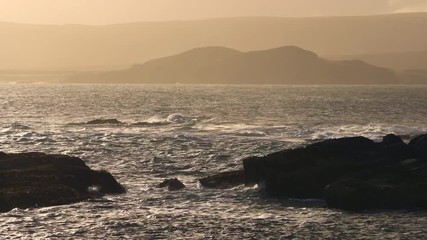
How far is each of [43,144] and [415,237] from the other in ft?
138

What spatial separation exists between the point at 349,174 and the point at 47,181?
1659 cm

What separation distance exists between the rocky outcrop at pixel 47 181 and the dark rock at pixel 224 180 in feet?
16.8

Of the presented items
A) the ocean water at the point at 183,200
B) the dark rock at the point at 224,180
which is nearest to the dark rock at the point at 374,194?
the ocean water at the point at 183,200

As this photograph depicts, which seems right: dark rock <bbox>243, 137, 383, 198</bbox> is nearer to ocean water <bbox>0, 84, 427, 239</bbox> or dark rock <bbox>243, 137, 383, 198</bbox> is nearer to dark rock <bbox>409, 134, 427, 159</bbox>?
ocean water <bbox>0, 84, 427, 239</bbox>

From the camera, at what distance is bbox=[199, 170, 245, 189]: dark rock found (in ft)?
140

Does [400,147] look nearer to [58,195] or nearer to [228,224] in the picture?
[228,224]

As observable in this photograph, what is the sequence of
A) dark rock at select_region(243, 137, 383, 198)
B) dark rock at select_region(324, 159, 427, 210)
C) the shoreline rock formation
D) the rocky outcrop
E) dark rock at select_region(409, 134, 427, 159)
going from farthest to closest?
dark rock at select_region(409, 134, 427, 159) < dark rock at select_region(243, 137, 383, 198) < the rocky outcrop < the shoreline rock formation < dark rock at select_region(324, 159, 427, 210)

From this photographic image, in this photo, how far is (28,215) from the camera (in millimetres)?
34031

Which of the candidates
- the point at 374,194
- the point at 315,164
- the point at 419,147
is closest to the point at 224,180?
the point at 315,164

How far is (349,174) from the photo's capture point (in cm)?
3941

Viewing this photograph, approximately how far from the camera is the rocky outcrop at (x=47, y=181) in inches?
1443

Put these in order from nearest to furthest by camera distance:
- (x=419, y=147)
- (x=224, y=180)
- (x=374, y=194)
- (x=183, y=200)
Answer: (x=374, y=194)
(x=183, y=200)
(x=419, y=147)
(x=224, y=180)

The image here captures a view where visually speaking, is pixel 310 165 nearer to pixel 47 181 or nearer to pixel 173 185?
pixel 173 185

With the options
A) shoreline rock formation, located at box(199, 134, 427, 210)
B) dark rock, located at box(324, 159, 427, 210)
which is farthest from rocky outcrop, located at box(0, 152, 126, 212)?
dark rock, located at box(324, 159, 427, 210)
